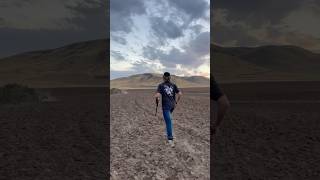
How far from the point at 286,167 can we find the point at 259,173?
1.10 metres

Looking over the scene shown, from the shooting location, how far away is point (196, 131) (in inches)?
733

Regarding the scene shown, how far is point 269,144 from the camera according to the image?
16.3 m

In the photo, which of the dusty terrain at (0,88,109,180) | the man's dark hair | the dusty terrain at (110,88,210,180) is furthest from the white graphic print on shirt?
the dusty terrain at (0,88,109,180)

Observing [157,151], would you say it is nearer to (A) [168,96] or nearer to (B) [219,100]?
(A) [168,96]

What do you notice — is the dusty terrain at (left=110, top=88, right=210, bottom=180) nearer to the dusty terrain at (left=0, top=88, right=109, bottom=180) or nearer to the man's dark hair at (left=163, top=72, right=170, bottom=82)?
the dusty terrain at (left=0, top=88, right=109, bottom=180)

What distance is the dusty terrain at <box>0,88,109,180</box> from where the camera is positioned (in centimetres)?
1262

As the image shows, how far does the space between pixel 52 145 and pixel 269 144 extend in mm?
7370

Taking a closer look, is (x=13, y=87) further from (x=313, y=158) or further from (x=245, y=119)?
(x=313, y=158)

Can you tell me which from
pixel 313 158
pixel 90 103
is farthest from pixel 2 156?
pixel 90 103

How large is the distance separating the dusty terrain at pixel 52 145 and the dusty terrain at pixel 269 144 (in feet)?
12.2

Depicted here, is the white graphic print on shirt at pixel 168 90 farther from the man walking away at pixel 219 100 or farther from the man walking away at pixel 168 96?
the man walking away at pixel 219 100

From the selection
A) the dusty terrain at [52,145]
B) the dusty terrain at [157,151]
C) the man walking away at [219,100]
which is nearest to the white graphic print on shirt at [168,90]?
the dusty terrain at [157,151]

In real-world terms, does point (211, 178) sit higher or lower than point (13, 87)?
lower

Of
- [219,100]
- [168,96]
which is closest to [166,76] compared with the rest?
[168,96]
